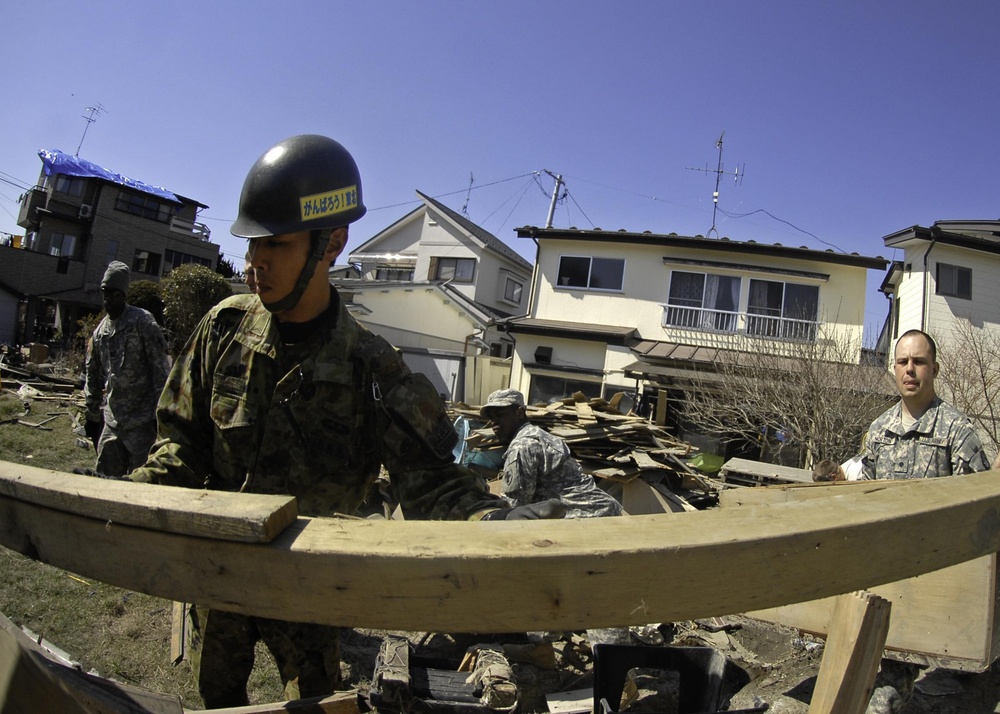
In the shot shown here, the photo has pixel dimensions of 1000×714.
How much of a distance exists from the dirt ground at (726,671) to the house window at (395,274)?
89.9 feet

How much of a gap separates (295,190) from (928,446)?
157 inches

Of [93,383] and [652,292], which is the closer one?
[93,383]

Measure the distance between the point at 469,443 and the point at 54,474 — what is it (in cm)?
918

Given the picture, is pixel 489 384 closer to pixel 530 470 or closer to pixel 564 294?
pixel 564 294

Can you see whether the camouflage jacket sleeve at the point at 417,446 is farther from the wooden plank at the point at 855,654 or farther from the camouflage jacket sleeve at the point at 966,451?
the camouflage jacket sleeve at the point at 966,451

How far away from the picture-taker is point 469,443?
10172 mm

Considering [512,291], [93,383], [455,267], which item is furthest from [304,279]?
[512,291]

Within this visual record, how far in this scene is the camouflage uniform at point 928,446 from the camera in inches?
149

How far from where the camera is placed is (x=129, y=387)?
546 cm

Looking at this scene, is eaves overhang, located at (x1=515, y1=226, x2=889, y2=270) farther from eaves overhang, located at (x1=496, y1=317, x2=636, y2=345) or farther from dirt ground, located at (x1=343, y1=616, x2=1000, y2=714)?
dirt ground, located at (x1=343, y1=616, x2=1000, y2=714)

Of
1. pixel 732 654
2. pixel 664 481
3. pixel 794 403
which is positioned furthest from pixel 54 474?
pixel 794 403

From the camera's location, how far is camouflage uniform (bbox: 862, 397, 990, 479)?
3.78m

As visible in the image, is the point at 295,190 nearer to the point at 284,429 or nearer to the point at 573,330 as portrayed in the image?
the point at 284,429

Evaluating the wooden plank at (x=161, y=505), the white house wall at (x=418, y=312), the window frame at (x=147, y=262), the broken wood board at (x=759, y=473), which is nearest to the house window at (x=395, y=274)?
the white house wall at (x=418, y=312)
